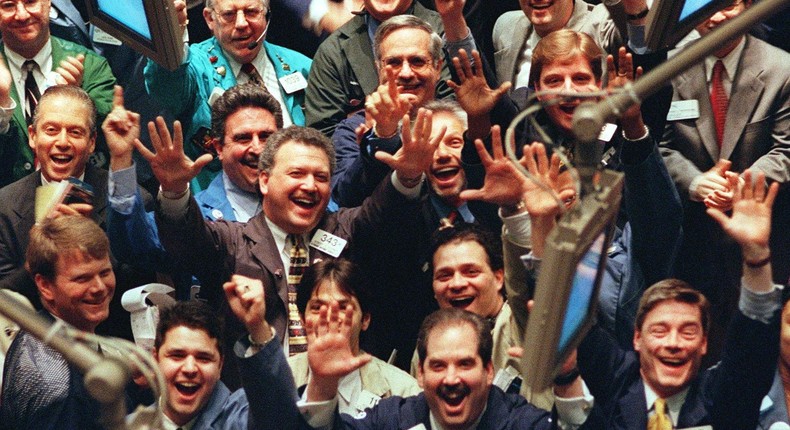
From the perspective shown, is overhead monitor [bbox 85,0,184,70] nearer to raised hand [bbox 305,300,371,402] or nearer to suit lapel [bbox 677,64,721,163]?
raised hand [bbox 305,300,371,402]

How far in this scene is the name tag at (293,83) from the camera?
6.42 meters

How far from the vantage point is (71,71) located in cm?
570

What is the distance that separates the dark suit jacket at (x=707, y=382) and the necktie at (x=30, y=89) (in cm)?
272

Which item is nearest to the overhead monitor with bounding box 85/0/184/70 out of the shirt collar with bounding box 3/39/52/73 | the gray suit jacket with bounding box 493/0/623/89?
the shirt collar with bounding box 3/39/52/73

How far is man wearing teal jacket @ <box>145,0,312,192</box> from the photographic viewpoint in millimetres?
6109

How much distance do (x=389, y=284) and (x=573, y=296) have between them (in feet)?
8.39

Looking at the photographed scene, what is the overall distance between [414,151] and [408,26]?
3.33 ft

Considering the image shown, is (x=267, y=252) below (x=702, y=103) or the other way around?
below

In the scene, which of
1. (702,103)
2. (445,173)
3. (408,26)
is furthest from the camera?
(408,26)

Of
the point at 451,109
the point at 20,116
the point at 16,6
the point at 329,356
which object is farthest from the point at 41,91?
the point at 329,356

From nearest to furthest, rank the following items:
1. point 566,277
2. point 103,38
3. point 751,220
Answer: point 566,277 → point 751,220 → point 103,38

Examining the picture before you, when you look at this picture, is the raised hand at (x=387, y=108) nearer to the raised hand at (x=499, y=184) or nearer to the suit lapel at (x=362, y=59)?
the raised hand at (x=499, y=184)

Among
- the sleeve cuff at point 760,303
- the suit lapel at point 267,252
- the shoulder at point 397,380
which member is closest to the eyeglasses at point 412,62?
the suit lapel at point 267,252

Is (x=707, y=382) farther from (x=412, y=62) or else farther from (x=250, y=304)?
(x=412, y=62)
